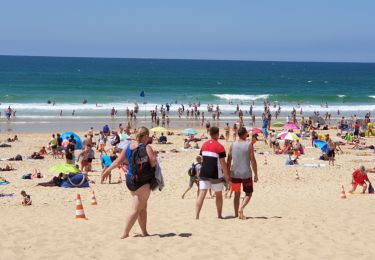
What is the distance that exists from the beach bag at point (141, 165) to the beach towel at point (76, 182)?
9625 mm

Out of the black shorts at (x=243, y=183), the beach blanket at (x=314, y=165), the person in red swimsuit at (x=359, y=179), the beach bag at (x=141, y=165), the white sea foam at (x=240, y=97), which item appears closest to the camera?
the beach bag at (x=141, y=165)

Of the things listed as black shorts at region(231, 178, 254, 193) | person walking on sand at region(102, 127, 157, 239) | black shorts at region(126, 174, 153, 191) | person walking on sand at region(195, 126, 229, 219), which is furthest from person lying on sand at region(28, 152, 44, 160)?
black shorts at region(126, 174, 153, 191)

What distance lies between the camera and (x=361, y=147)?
2744 centimetres

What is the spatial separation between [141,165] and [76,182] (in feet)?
32.2

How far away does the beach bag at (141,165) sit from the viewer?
300 inches

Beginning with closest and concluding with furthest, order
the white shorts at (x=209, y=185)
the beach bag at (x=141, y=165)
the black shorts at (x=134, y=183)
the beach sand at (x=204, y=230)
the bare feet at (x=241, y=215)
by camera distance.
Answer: the beach sand at (x=204, y=230) → the beach bag at (x=141, y=165) → the black shorts at (x=134, y=183) → the white shorts at (x=209, y=185) → the bare feet at (x=241, y=215)

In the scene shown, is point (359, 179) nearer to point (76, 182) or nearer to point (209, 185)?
point (209, 185)

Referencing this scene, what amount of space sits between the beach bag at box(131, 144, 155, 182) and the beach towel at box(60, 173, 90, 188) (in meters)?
9.63

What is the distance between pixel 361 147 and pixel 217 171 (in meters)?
19.5

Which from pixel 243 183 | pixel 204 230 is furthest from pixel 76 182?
pixel 204 230

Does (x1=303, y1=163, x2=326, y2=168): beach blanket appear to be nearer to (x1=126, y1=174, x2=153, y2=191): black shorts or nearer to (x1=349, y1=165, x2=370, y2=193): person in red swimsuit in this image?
(x1=349, y1=165, x2=370, y2=193): person in red swimsuit

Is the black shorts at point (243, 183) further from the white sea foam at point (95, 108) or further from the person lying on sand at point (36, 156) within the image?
the white sea foam at point (95, 108)

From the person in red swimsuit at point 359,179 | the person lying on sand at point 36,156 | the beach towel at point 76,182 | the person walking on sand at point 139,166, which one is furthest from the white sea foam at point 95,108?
the person walking on sand at point 139,166

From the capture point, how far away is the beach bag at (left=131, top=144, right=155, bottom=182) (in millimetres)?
7609
